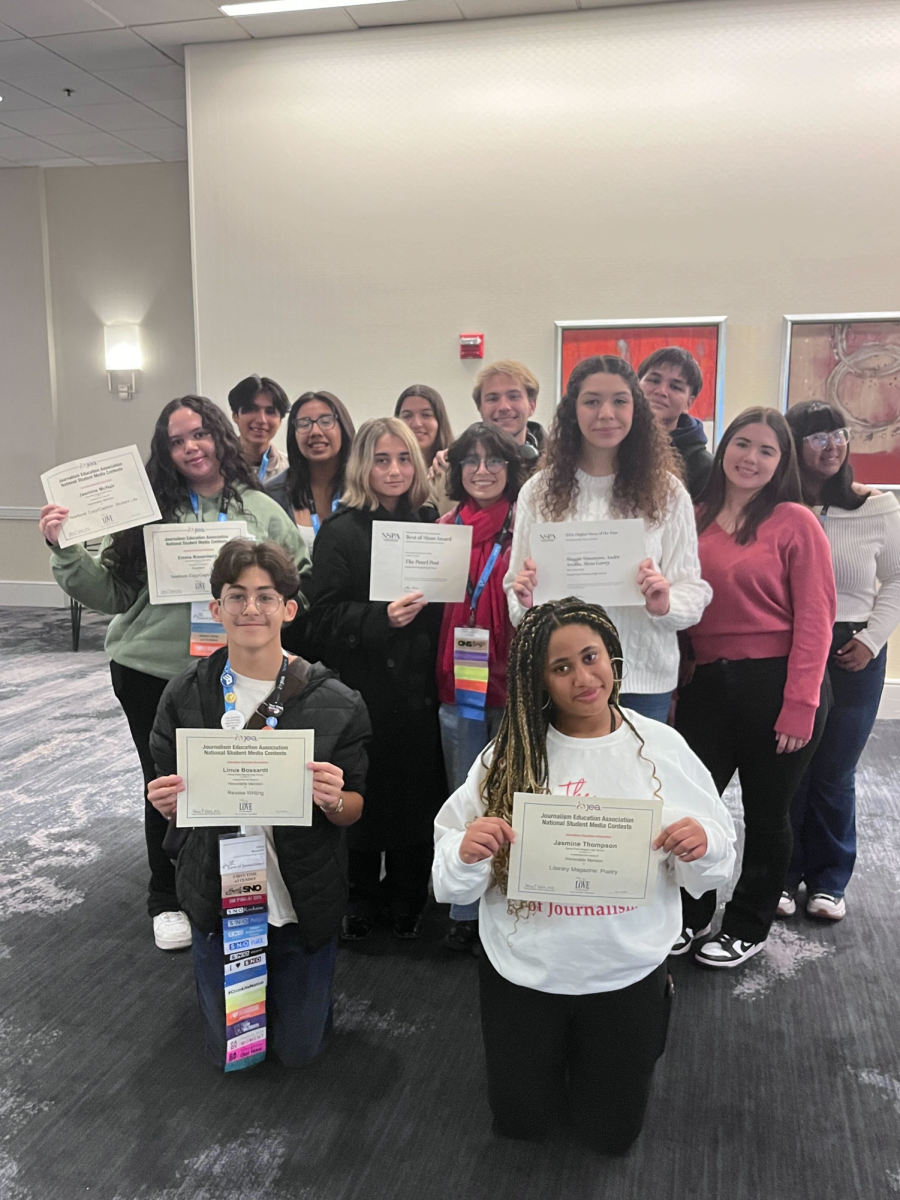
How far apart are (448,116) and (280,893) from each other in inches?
175

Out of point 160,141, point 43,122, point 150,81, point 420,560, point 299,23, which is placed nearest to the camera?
point 420,560

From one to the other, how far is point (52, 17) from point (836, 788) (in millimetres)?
5650

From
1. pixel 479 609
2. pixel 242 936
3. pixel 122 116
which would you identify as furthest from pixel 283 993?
pixel 122 116

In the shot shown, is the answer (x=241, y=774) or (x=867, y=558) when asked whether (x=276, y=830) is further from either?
(x=867, y=558)

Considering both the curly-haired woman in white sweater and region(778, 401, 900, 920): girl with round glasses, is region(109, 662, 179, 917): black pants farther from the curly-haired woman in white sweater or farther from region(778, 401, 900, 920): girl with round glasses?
region(778, 401, 900, 920): girl with round glasses

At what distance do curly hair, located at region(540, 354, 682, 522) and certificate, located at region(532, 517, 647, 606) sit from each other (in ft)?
0.41

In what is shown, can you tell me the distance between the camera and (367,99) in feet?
15.8

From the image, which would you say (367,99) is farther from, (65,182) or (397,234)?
(65,182)

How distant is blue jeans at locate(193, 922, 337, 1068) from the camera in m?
1.96

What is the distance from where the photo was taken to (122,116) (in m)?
6.23

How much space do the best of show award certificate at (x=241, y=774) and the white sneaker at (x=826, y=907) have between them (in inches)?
72.0

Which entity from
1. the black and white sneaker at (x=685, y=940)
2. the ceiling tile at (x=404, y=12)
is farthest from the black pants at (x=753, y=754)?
the ceiling tile at (x=404, y=12)

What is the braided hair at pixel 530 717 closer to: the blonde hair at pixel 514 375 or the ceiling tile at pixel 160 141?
the blonde hair at pixel 514 375

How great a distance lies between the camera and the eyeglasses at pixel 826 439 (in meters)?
2.44
